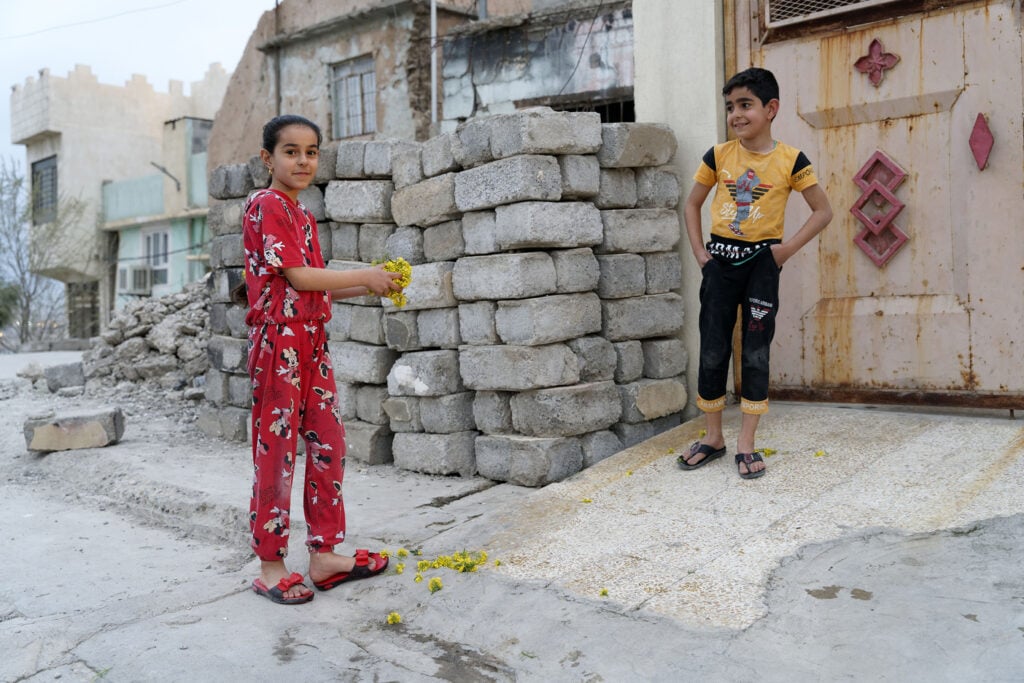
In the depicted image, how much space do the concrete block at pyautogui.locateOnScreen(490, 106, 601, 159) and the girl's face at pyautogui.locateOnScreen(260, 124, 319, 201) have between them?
4.70ft

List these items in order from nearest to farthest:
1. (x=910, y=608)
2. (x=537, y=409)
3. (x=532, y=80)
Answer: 1. (x=910, y=608)
2. (x=537, y=409)
3. (x=532, y=80)

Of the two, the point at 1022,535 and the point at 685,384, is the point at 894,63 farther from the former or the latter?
the point at 1022,535

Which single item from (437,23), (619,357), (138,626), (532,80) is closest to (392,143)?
(619,357)

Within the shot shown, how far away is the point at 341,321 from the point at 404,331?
2.20 feet

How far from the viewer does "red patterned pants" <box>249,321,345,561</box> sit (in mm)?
3264

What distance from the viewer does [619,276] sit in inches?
190

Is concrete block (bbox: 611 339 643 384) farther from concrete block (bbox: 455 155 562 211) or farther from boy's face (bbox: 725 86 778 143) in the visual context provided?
boy's face (bbox: 725 86 778 143)

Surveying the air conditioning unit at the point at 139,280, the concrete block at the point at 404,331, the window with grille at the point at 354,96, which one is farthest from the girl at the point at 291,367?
the air conditioning unit at the point at 139,280

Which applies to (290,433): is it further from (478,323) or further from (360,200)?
(360,200)

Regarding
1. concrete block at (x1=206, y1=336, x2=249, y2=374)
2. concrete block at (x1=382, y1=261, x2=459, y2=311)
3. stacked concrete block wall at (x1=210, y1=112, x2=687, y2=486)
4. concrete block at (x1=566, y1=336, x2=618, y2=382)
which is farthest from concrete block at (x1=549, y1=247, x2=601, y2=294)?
concrete block at (x1=206, y1=336, x2=249, y2=374)

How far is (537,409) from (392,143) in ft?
6.89

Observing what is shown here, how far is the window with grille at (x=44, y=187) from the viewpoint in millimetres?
24156

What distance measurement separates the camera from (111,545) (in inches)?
167

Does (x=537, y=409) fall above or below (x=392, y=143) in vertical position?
below
